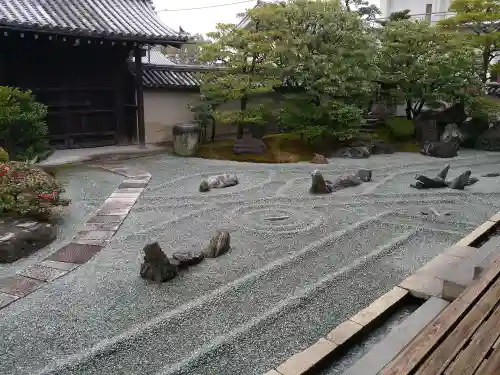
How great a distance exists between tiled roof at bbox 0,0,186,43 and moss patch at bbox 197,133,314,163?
3.84 m

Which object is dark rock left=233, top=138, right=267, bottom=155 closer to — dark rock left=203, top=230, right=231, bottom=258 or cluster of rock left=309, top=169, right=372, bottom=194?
cluster of rock left=309, top=169, right=372, bottom=194

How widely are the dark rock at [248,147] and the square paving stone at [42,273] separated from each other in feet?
30.4

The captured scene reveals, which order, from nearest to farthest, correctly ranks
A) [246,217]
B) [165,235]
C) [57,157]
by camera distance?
[165,235], [246,217], [57,157]

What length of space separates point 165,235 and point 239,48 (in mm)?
9302

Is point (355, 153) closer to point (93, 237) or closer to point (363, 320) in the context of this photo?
point (93, 237)

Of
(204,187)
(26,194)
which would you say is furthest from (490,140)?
(26,194)

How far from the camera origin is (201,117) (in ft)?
51.1

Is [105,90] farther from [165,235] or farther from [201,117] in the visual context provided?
[165,235]

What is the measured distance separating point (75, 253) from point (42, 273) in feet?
2.34

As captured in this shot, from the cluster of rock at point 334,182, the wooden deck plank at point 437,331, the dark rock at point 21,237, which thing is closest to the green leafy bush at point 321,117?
the cluster of rock at point 334,182

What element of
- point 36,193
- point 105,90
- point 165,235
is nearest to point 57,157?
point 105,90

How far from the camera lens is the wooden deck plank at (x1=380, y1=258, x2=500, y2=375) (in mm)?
2822

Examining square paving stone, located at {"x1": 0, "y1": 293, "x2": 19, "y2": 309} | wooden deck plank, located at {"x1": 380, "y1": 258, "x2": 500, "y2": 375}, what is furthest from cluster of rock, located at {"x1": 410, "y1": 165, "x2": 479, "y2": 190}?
square paving stone, located at {"x1": 0, "y1": 293, "x2": 19, "y2": 309}

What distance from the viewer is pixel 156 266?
17.1ft
